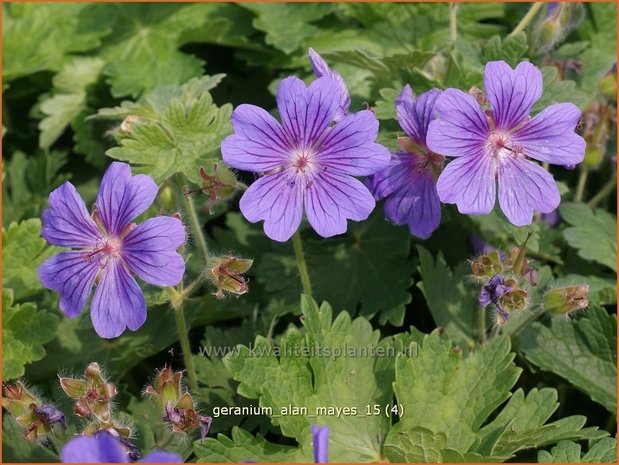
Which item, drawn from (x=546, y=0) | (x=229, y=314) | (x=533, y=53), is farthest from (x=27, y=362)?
(x=546, y=0)

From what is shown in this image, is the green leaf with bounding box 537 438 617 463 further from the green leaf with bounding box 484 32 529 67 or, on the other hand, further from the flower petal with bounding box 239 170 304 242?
the green leaf with bounding box 484 32 529 67

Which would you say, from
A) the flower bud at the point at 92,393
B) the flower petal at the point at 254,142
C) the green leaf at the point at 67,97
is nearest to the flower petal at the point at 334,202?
the flower petal at the point at 254,142

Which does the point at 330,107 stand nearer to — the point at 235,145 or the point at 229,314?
the point at 235,145

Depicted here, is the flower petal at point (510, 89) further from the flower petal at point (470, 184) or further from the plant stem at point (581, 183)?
the plant stem at point (581, 183)

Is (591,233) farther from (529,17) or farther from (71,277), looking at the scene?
(71,277)

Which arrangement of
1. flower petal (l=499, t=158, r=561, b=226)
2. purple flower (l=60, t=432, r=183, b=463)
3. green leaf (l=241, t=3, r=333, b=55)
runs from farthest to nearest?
green leaf (l=241, t=3, r=333, b=55) < flower petal (l=499, t=158, r=561, b=226) < purple flower (l=60, t=432, r=183, b=463)

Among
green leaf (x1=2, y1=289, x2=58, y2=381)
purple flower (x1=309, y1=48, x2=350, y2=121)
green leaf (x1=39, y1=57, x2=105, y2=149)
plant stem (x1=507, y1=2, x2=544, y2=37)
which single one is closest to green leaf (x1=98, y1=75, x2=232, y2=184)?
purple flower (x1=309, y1=48, x2=350, y2=121)
